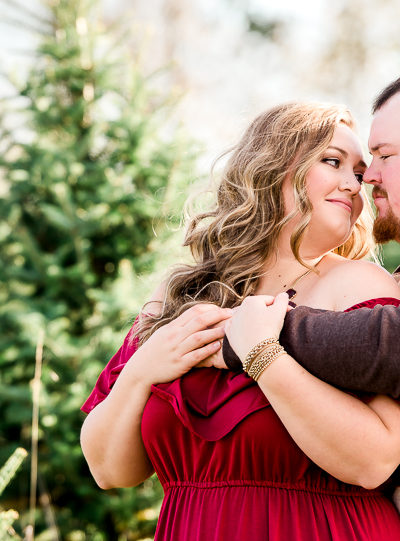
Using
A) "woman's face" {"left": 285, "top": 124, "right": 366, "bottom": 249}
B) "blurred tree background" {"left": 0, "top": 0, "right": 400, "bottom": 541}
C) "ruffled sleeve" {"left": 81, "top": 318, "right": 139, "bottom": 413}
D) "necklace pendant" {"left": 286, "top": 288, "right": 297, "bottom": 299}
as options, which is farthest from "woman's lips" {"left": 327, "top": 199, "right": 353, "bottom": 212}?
"blurred tree background" {"left": 0, "top": 0, "right": 400, "bottom": 541}

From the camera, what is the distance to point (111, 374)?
90.0 inches

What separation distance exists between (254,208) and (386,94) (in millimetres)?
572

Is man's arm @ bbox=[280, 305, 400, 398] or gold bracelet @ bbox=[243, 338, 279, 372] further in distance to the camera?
gold bracelet @ bbox=[243, 338, 279, 372]

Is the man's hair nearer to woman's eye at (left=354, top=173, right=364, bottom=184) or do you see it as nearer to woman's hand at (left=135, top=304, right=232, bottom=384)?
woman's eye at (left=354, top=173, right=364, bottom=184)

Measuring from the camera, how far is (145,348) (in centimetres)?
205

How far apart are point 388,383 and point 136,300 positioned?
9.22 ft

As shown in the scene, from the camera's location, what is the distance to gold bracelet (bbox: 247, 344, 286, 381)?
Result: 1663 millimetres

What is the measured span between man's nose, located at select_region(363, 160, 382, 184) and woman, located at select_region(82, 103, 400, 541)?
5cm

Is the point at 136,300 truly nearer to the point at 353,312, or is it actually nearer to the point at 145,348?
the point at 145,348

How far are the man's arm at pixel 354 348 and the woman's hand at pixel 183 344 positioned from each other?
0.32m

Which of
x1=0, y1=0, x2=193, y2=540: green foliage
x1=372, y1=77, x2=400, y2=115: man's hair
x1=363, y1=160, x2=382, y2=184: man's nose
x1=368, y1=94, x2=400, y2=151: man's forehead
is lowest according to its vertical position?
x1=0, y1=0, x2=193, y2=540: green foliage

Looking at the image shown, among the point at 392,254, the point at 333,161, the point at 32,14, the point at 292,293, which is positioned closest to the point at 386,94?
the point at 333,161

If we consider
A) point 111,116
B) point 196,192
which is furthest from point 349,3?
point 196,192

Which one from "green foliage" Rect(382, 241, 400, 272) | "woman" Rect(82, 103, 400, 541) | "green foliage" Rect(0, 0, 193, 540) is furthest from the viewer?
"green foliage" Rect(382, 241, 400, 272)
